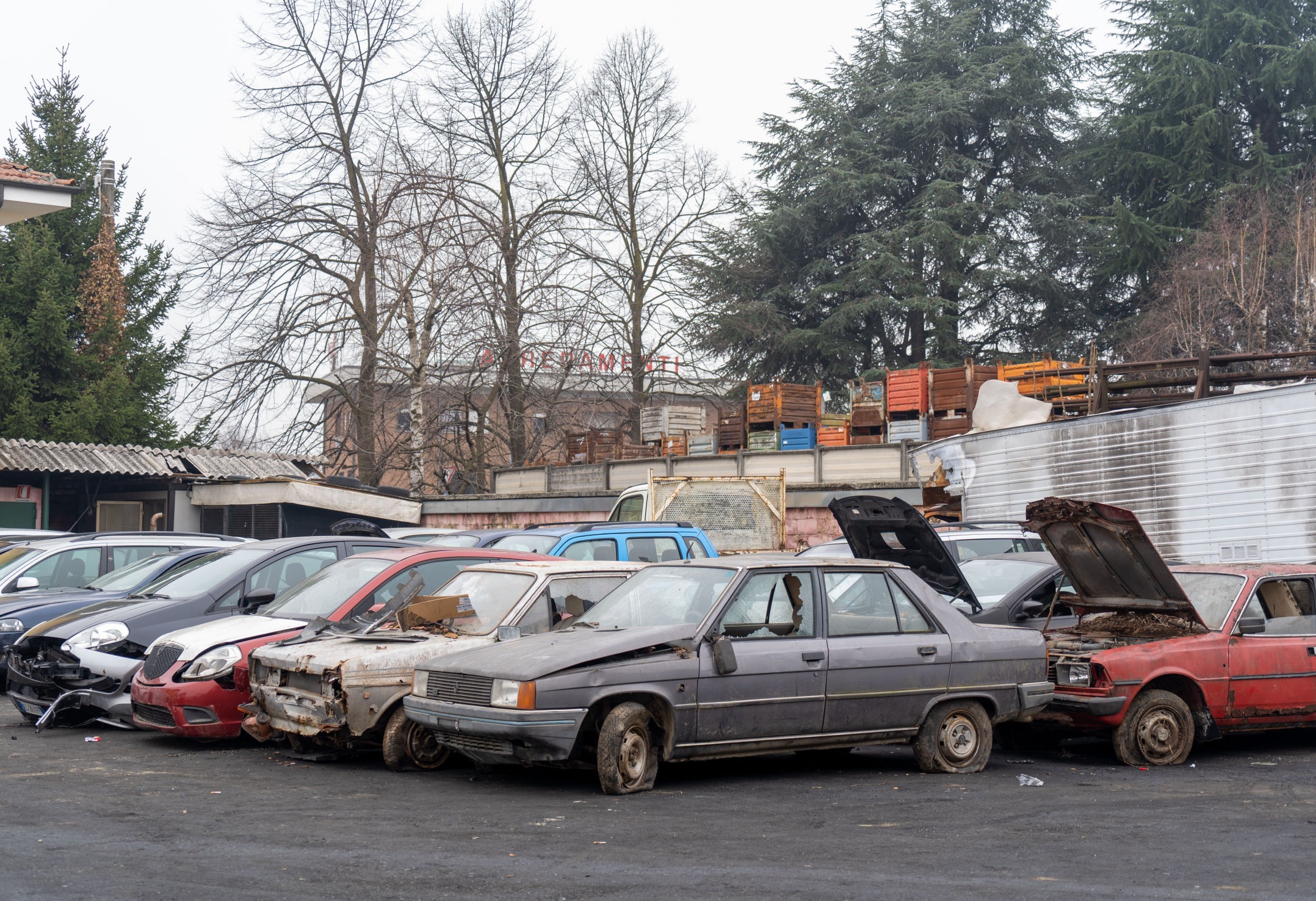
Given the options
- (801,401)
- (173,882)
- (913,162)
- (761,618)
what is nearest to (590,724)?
(761,618)

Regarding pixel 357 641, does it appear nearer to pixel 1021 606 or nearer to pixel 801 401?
pixel 1021 606

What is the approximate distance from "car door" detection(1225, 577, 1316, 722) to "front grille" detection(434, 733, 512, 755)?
5672 mm

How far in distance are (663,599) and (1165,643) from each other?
3.90 m

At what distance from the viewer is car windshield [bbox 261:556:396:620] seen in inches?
388

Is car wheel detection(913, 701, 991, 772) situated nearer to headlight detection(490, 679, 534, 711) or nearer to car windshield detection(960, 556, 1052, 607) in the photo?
car windshield detection(960, 556, 1052, 607)

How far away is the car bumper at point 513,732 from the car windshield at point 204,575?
4.12 meters

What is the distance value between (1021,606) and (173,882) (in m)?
7.79

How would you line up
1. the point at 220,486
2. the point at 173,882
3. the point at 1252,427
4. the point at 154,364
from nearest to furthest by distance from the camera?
the point at 173,882 → the point at 1252,427 → the point at 220,486 → the point at 154,364

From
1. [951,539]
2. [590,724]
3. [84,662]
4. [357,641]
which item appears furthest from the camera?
[951,539]

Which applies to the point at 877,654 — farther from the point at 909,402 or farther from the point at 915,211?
the point at 915,211

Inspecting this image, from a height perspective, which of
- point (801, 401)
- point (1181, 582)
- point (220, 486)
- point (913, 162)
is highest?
point (913, 162)

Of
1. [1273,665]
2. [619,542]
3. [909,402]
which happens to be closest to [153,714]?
[619,542]

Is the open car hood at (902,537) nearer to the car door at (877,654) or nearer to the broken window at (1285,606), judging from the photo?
the car door at (877,654)

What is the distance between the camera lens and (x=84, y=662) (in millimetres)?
9859
